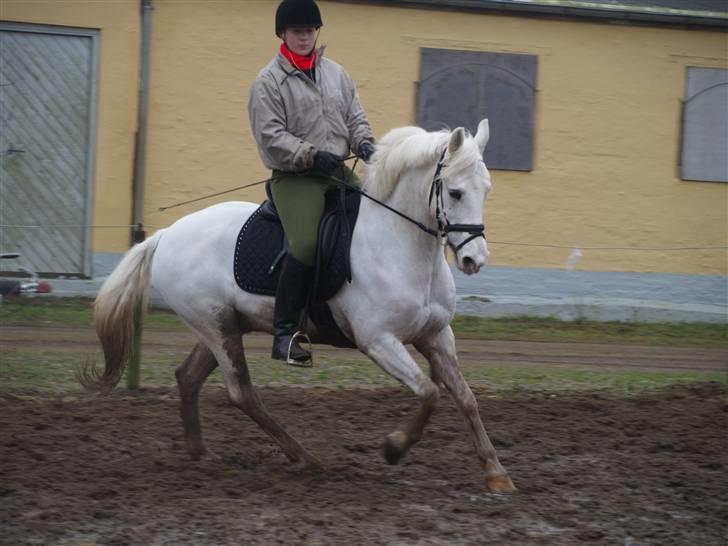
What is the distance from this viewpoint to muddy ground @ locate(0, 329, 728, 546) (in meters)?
5.27

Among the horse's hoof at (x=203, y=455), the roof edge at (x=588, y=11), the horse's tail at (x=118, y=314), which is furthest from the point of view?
the roof edge at (x=588, y=11)

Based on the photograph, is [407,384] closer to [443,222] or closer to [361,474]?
[361,474]

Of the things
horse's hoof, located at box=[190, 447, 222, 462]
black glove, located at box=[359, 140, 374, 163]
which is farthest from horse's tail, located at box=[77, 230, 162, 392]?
black glove, located at box=[359, 140, 374, 163]

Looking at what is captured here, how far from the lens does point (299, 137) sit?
6758mm

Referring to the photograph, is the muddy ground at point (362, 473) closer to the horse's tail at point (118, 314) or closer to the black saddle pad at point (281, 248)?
the horse's tail at point (118, 314)

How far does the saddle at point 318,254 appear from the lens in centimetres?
643

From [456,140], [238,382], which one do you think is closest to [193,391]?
[238,382]

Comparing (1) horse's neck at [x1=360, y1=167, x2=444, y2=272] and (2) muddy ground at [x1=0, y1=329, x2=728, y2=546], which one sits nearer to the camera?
(2) muddy ground at [x1=0, y1=329, x2=728, y2=546]

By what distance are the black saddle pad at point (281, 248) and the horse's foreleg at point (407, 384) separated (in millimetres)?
472

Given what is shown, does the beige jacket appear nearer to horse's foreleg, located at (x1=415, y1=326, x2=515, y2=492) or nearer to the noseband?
the noseband

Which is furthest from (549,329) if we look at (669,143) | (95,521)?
(95,521)

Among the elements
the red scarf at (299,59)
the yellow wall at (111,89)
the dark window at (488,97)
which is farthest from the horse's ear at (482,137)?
the yellow wall at (111,89)

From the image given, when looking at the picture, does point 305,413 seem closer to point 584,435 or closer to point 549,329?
point 584,435

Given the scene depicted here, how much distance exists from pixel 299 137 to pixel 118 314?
1.70m
